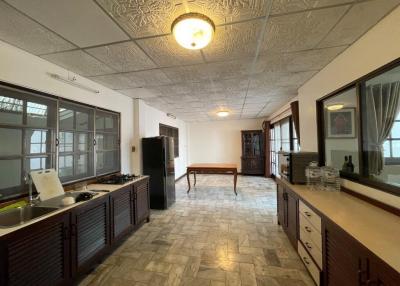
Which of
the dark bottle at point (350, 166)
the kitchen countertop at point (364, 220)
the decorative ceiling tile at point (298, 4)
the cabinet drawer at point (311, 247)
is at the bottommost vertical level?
the cabinet drawer at point (311, 247)

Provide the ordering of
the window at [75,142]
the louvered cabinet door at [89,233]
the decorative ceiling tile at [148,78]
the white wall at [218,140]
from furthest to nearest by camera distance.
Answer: the white wall at [218,140]
the decorative ceiling tile at [148,78]
the window at [75,142]
the louvered cabinet door at [89,233]

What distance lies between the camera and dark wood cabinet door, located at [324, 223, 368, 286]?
1.11 meters

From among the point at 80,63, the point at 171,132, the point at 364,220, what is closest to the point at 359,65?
the point at 364,220

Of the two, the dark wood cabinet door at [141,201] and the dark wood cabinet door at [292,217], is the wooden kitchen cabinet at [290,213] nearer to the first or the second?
the dark wood cabinet door at [292,217]

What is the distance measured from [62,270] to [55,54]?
2.22m

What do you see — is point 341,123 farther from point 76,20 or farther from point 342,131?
point 76,20

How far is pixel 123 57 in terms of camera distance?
2.21m

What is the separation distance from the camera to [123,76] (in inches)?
110

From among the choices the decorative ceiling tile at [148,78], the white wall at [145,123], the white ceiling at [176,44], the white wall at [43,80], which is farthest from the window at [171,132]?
the white ceiling at [176,44]

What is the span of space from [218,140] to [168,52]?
6445mm

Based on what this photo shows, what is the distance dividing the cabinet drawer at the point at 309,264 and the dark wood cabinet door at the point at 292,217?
0.17 metres

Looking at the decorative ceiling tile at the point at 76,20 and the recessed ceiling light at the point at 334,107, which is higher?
the decorative ceiling tile at the point at 76,20

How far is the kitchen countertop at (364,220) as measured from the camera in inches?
40.6

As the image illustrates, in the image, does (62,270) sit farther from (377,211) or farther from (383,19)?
(383,19)
